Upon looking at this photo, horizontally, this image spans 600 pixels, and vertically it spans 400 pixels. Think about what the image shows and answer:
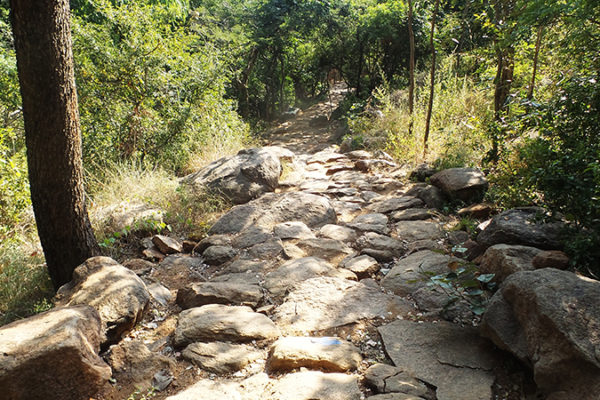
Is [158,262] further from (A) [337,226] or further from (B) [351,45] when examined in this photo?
(B) [351,45]

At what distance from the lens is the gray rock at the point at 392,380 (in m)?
1.94

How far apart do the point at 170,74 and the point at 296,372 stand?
585 centimetres

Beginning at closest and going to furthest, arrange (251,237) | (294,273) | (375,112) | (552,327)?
(552,327)
(294,273)
(251,237)
(375,112)

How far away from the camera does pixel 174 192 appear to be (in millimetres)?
5141

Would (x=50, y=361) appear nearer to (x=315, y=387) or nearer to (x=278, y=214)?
(x=315, y=387)

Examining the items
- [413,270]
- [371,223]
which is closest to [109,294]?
[413,270]

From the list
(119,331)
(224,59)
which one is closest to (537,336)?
(119,331)

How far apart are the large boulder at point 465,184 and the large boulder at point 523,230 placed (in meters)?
1.21

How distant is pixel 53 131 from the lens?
2.73 metres

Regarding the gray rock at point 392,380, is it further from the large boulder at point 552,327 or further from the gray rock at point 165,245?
the gray rock at point 165,245

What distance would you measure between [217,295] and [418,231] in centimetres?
223

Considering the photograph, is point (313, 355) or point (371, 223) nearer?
point (313, 355)

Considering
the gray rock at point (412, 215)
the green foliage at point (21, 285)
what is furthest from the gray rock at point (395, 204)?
the green foliage at point (21, 285)

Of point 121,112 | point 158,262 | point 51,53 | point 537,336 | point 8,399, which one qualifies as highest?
point 51,53
